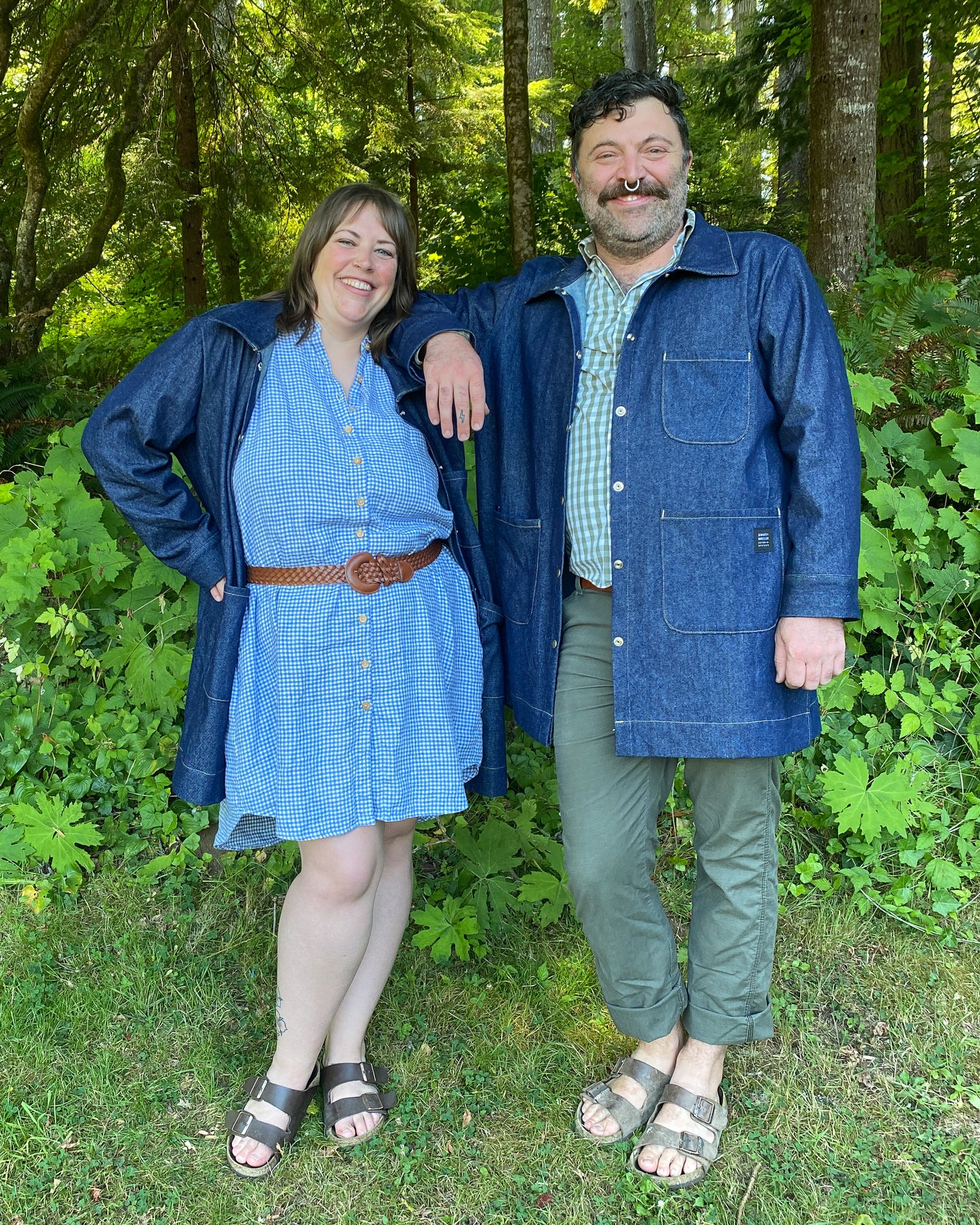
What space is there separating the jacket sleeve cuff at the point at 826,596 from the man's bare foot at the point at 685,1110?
47.1 inches

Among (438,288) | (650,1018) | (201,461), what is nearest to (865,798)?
(650,1018)

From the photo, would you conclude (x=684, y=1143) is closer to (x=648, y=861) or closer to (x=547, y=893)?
(x=648, y=861)

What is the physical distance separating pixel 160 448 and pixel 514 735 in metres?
1.84

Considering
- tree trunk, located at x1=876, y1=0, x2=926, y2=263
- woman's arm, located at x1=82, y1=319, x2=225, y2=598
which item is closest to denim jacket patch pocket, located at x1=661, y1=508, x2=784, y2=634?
woman's arm, located at x1=82, y1=319, x2=225, y2=598

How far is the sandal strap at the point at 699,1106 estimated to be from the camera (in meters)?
2.52

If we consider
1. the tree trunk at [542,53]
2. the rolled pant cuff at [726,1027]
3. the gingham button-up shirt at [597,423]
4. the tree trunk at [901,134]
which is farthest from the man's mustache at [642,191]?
the tree trunk at [542,53]

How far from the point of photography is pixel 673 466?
2.25 metres

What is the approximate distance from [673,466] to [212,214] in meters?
7.01

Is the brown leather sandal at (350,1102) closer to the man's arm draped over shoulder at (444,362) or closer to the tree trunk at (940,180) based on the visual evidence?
the man's arm draped over shoulder at (444,362)

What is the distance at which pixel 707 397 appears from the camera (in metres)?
2.25

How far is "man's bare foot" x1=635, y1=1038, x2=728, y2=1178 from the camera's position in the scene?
244cm

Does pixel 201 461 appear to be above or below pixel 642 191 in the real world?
below

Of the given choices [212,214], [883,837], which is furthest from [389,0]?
[883,837]

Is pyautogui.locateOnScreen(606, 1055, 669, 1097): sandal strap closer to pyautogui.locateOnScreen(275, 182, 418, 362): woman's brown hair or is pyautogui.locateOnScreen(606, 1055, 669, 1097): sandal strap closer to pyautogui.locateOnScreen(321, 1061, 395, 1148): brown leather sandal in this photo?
pyautogui.locateOnScreen(321, 1061, 395, 1148): brown leather sandal
